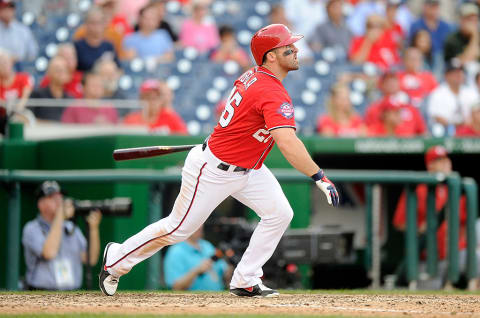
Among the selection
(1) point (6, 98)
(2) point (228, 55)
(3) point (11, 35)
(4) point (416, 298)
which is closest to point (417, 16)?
(2) point (228, 55)

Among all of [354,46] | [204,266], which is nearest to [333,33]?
[354,46]

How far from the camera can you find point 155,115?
345 inches

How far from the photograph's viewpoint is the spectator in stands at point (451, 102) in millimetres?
10367

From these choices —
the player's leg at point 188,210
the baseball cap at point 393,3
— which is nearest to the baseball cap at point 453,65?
the baseball cap at point 393,3

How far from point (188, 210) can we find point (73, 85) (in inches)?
181

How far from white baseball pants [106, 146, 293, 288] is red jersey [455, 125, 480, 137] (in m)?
4.84

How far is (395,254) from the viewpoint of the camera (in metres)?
9.09

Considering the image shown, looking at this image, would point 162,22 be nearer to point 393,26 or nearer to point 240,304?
point 393,26

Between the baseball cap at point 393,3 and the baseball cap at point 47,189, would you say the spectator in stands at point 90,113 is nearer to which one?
the baseball cap at point 47,189

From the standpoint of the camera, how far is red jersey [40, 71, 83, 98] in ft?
29.8

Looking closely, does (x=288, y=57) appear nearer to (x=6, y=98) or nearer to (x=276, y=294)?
(x=276, y=294)

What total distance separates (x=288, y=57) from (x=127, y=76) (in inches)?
213

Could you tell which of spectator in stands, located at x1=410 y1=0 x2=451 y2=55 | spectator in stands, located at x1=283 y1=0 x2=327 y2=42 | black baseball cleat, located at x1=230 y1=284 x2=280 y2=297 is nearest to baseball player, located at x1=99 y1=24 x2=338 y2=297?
black baseball cleat, located at x1=230 y1=284 x2=280 y2=297

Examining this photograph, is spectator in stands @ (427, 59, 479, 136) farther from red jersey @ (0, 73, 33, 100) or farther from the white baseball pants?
the white baseball pants
